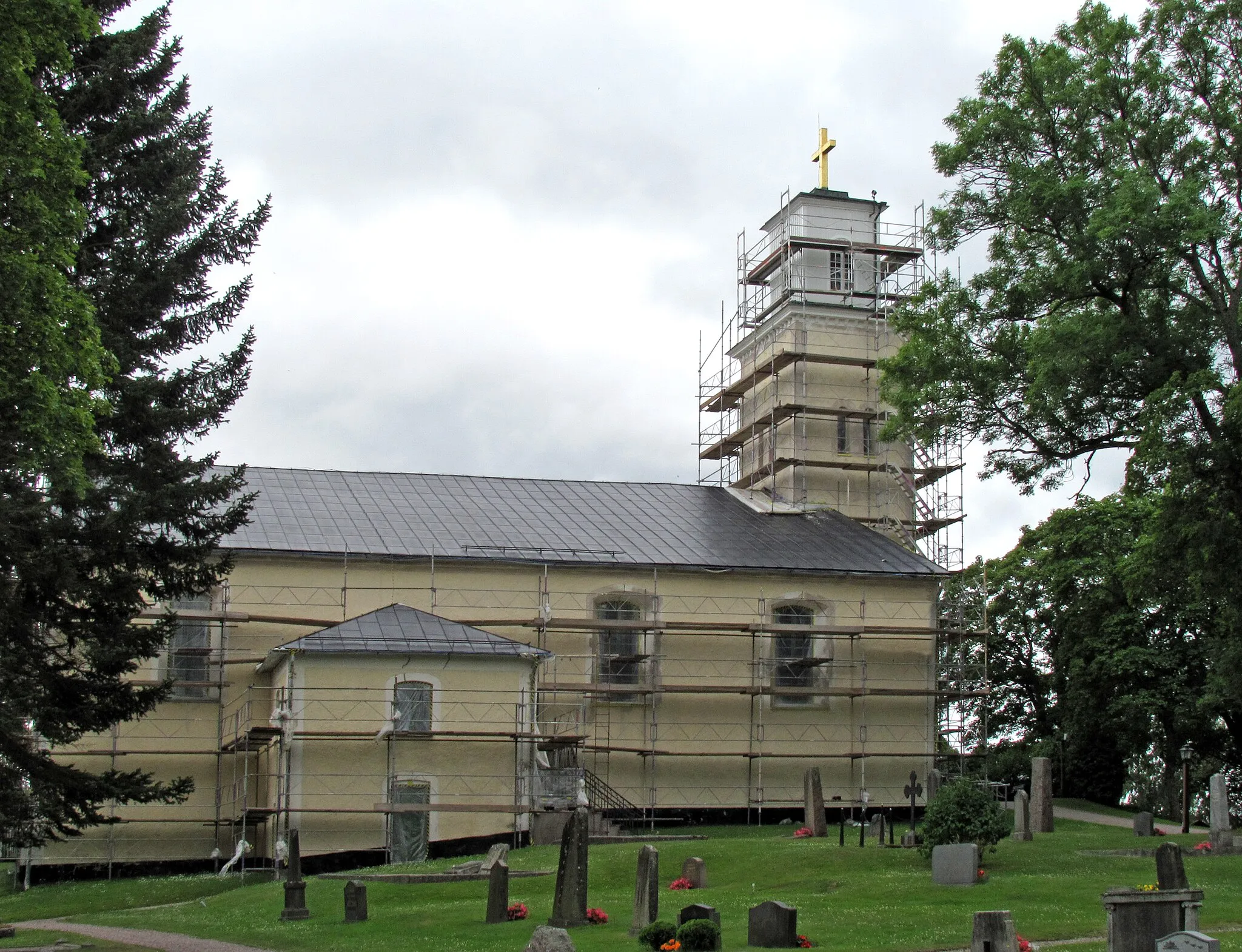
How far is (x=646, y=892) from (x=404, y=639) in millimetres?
12868

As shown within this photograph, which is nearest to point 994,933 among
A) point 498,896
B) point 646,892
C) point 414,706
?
point 646,892

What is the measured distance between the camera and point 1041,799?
29688mm

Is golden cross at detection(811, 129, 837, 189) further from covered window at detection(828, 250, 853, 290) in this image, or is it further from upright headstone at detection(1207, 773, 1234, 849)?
upright headstone at detection(1207, 773, 1234, 849)

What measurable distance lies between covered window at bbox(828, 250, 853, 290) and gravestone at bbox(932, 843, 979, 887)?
2252cm

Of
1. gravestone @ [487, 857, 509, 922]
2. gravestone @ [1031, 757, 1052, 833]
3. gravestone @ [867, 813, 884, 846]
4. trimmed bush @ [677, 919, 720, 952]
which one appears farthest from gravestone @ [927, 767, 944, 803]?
trimmed bush @ [677, 919, 720, 952]

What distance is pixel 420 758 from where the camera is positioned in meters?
29.5

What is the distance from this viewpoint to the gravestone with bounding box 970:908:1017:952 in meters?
12.9

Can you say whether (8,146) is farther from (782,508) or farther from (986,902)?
(782,508)

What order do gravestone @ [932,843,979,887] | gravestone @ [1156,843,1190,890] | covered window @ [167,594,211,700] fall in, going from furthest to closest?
covered window @ [167,594,211,700] < gravestone @ [932,843,979,887] < gravestone @ [1156,843,1190,890]

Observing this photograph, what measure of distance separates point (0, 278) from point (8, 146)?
133 cm

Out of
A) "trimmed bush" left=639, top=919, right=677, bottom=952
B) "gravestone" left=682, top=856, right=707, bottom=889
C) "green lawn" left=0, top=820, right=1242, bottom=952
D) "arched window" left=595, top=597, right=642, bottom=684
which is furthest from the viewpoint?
"arched window" left=595, top=597, right=642, bottom=684

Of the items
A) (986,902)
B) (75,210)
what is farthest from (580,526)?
(75,210)

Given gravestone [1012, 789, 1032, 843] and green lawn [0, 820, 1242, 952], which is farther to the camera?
gravestone [1012, 789, 1032, 843]

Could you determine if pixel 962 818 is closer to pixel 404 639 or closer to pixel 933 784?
pixel 933 784
